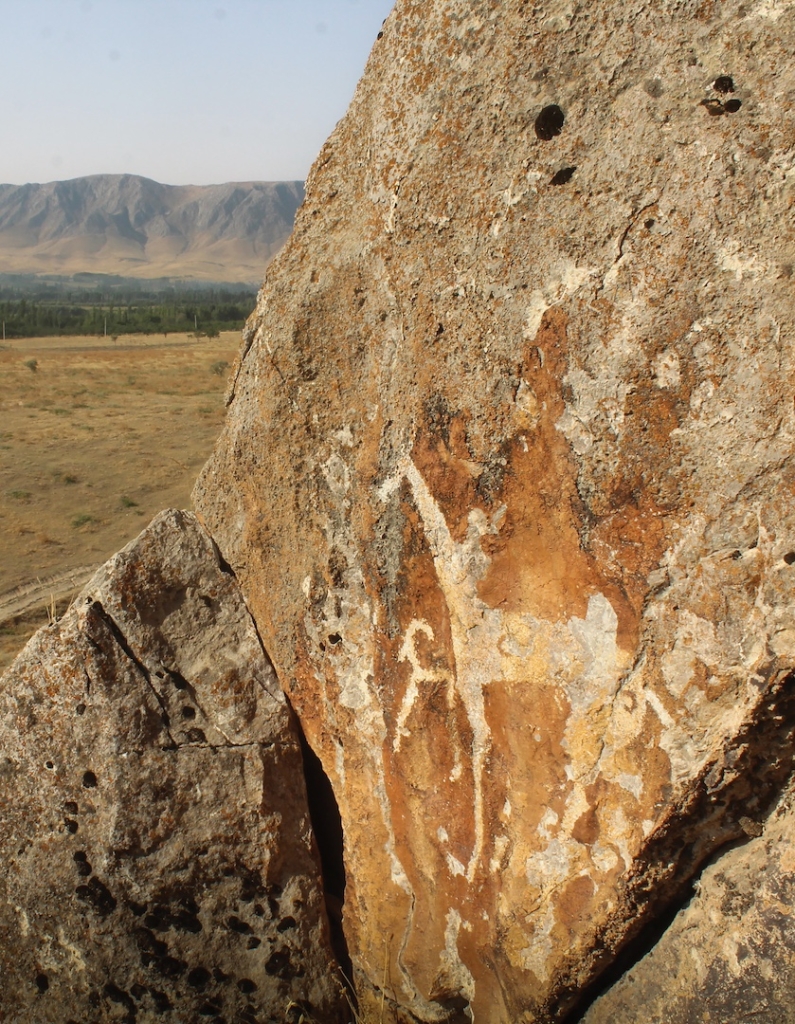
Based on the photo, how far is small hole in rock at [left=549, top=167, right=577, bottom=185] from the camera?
2412 millimetres

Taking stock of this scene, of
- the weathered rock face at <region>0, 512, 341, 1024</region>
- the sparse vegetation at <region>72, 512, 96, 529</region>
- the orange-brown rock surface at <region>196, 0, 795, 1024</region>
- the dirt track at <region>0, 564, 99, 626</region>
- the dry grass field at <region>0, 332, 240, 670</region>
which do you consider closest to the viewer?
the orange-brown rock surface at <region>196, 0, 795, 1024</region>

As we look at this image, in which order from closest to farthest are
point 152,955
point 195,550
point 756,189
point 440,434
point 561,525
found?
1. point 756,189
2. point 561,525
3. point 440,434
4. point 152,955
5. point 195,550

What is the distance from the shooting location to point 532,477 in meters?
2.52

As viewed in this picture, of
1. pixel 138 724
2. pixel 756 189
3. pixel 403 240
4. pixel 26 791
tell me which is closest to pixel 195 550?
pixel 138 724

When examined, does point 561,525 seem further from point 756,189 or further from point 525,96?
point 525,96

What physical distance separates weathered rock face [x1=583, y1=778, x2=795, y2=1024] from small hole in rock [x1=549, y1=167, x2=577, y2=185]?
5.51 ft

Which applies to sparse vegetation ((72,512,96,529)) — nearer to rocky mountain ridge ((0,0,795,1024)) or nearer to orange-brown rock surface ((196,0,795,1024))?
rocky mountain ridge ((0,0,795,1024))

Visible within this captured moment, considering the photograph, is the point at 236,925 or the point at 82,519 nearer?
the point at 236,925

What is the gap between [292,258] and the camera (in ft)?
10.2

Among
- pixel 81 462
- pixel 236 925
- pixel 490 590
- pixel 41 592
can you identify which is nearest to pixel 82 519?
pixel 41 592

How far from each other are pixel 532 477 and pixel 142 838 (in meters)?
1.72

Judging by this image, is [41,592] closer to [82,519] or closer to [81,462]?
[82,519]

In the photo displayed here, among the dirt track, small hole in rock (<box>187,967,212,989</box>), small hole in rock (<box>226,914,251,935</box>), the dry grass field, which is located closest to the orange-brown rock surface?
small hole in rock (<box>226,914,251,935</box>)

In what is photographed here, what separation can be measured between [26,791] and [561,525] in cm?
197
